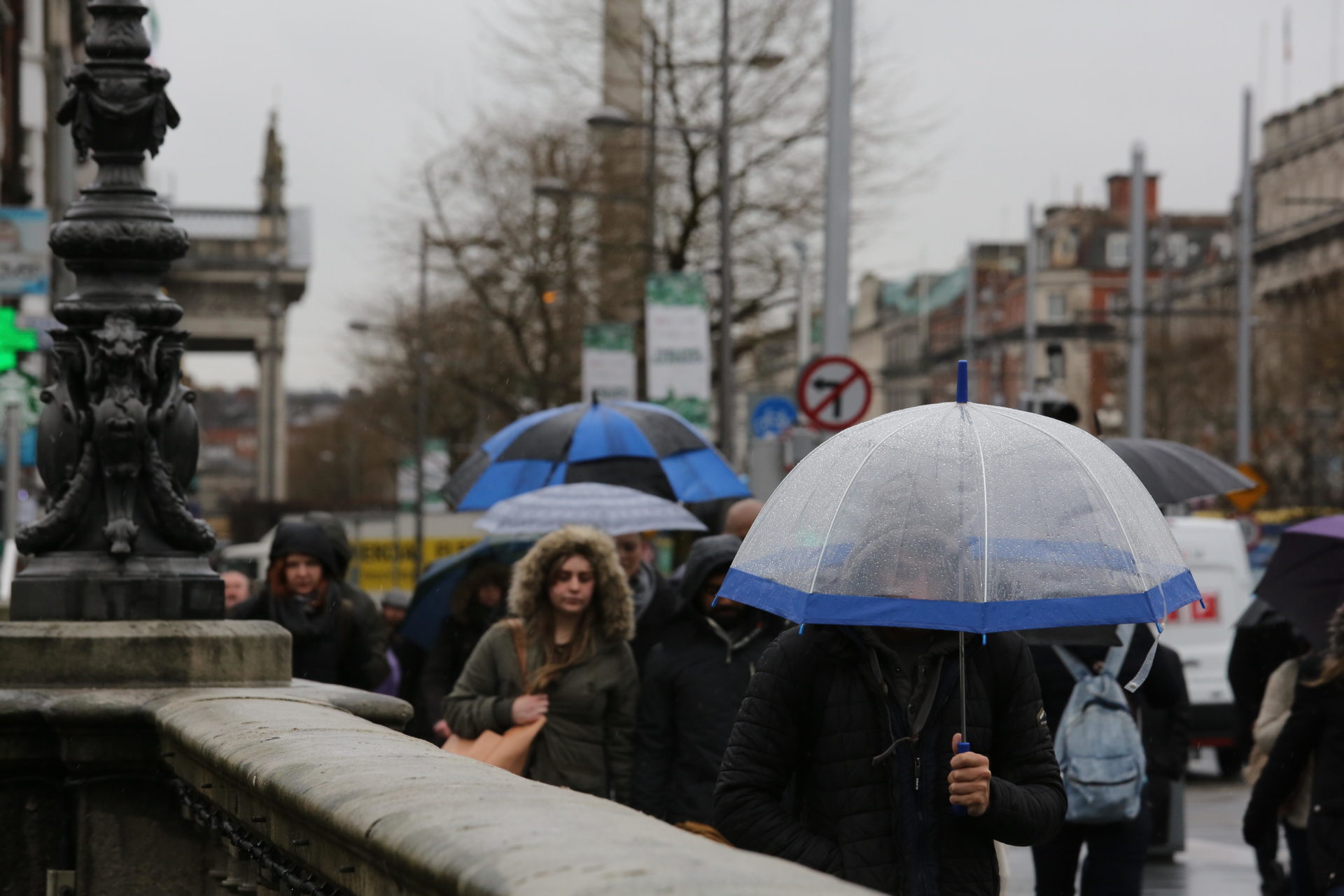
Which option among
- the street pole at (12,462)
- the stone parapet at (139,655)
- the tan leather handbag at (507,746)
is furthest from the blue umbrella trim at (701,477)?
the street pole at (12,462)

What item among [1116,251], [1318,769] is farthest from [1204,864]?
[1116,251]

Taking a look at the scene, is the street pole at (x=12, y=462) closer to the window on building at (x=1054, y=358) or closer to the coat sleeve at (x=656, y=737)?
the coat sleeve at (x=656, y=737)

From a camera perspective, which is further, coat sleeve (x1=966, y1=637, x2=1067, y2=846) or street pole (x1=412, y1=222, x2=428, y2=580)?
street pole (x1=412, y1=222, x2=428, y2=580)

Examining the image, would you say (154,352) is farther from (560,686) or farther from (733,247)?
(733,247)

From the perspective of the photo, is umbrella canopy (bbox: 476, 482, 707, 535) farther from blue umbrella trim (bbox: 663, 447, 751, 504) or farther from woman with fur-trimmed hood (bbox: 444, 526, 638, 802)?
woman with fur-trimmed hood (bbox: 444, 526, 638, 802)

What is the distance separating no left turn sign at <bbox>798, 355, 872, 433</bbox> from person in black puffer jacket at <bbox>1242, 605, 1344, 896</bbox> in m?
9.95

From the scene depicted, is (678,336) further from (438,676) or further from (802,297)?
(802,297)

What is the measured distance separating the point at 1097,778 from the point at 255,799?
3488 mm

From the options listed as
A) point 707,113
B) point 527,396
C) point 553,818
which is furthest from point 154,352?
point 527,396

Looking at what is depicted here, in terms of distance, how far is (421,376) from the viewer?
5441 cm

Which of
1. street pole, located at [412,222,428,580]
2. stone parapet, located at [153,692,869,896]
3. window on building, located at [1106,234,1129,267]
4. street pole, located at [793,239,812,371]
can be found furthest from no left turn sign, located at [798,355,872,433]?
window on building, located at [1106,234,1129,267]

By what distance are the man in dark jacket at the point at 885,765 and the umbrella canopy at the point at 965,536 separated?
0.59 feet

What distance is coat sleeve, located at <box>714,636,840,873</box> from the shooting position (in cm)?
462

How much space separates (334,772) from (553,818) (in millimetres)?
1045
